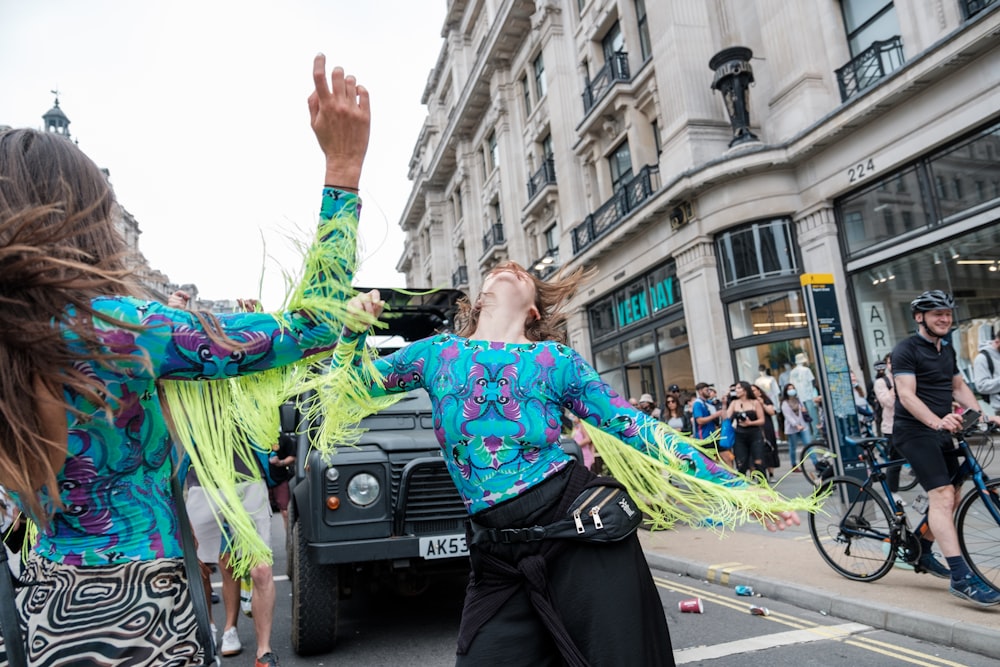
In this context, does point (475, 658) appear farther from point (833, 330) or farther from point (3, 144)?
point (833, 330)

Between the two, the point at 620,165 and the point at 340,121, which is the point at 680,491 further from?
the point at 620,165

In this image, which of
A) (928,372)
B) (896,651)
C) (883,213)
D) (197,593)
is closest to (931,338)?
(928,372)

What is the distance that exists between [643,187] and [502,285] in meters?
18.2

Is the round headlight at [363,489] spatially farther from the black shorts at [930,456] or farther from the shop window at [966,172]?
the shop window at [966,172]

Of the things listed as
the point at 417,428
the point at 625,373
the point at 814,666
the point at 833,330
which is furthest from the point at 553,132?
the point at 814,666

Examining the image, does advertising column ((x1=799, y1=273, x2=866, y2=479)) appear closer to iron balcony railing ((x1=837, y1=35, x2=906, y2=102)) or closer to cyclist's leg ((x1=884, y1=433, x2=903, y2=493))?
cyclist's leg ((x1=884, y1=433, x2=903, y2=493))

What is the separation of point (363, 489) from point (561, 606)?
9.24 ft

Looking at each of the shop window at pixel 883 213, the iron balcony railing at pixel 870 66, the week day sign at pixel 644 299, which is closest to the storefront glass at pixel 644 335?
the week day sign at pixel 644 299

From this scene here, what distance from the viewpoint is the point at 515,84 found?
3189cm

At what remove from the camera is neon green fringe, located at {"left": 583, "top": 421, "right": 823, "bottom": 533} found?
2592 millimetres

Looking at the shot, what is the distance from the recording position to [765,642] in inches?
182

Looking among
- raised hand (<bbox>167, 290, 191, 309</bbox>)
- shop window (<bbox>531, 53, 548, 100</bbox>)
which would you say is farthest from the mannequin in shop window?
shop window (<bbox>531, 53, 548, 100</bbox>)

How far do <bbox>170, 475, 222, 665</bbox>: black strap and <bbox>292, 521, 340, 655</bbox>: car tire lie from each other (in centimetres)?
322

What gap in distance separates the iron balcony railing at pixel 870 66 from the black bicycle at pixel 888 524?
1085 cm
